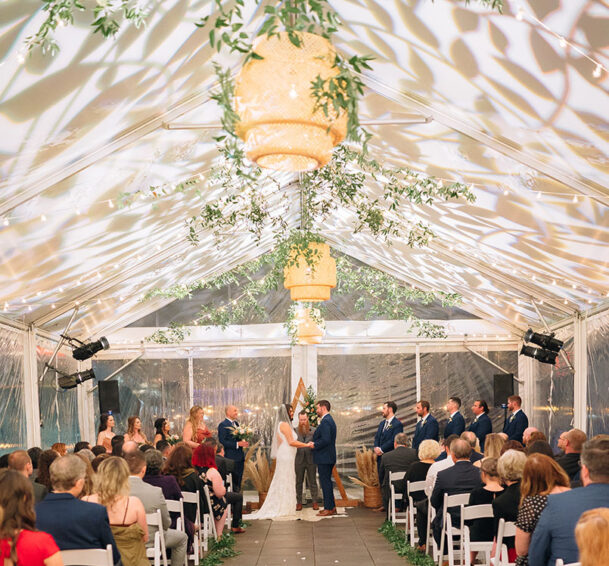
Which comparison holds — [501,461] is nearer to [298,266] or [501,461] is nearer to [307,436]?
[298,266]

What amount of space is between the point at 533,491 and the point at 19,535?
2.58 m

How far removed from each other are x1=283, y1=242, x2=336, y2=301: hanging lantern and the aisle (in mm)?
2572

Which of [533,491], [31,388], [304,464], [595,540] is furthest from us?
[304,464]

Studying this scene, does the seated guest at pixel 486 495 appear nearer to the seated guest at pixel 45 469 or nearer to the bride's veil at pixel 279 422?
the seated guest at pixel 45 469

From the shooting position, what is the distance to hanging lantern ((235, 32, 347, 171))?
10.4ft

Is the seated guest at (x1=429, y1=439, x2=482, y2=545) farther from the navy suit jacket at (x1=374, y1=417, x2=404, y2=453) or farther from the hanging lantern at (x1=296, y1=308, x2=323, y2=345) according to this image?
the hanging lantern at (x1=296, y1=308, x2=323, y2=345)

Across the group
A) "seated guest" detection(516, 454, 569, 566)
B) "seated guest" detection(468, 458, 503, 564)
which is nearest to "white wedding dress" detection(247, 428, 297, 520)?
"seated guest" detection(468, 458, 503, 564)

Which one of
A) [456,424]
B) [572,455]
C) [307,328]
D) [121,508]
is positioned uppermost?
[307,328]

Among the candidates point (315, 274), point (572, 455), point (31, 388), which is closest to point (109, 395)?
point (31, 388)

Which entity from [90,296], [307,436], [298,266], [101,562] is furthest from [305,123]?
[307,436]

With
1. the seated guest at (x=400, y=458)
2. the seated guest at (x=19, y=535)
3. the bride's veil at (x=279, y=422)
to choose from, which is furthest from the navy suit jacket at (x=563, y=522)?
the bride's veil at (x=279, y=422)

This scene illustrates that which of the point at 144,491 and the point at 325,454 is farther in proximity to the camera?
the point at 325,454

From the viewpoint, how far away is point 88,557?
4.07 meters

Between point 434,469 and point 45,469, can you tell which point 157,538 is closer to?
point 45,469
